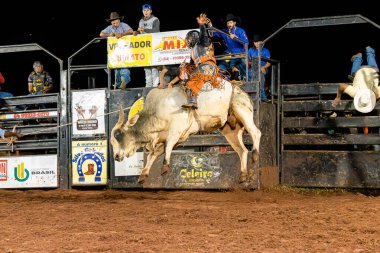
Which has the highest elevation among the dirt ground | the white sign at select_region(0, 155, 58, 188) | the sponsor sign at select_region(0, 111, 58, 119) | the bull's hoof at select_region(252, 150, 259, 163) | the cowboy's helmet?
the cowboy's helmet

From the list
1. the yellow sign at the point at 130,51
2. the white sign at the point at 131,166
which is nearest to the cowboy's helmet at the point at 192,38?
the yellow sign at the point at 130,51

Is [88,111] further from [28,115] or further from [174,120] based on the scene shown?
[174,120]

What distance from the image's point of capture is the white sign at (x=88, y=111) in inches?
490

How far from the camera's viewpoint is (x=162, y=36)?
1158 centimetres

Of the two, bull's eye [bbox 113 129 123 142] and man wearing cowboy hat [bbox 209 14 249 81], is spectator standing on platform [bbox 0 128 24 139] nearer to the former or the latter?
bull's eye [bbox 113 129 123 142]

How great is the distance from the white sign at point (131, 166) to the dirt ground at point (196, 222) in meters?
0.92

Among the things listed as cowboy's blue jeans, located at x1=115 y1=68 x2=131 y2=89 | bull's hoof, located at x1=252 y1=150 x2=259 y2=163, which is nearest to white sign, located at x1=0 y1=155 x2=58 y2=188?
cowboy's blue jeans, located at x1=115 y1=68 x2=131 y2=89

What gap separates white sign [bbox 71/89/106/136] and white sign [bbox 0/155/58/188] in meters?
0.89

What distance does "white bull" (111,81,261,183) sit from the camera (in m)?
9.34

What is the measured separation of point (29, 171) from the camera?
42.8 feet

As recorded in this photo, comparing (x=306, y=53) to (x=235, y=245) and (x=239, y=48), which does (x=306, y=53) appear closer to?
(x=239, y=48)

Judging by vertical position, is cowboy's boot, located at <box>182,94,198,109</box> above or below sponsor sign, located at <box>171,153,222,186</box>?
above

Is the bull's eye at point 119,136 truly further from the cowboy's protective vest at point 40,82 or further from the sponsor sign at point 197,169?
the cowboy's protective vest at point 40,82

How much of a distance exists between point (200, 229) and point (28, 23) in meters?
13.2
